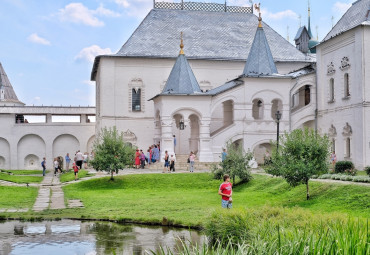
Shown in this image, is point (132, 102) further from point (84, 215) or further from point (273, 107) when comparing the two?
point (84, 215)

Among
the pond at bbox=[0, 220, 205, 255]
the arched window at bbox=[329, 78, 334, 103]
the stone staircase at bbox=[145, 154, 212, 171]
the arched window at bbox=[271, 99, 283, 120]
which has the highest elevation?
the arched window at bbox=[329, 78, 334, 103]

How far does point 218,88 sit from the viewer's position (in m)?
38.2

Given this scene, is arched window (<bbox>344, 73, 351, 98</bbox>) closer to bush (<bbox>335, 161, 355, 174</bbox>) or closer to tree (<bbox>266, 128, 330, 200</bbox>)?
bush (<bbox>335, 161, 355, 174</bbox>)

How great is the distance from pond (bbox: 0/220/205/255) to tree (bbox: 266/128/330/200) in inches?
246

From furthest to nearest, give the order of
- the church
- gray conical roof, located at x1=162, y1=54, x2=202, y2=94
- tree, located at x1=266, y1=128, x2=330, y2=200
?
gray conical roof, located at x1=162, y1=54, x2=202, y2=94 < the church < tree, located at x1=266, y1=128, x2=330, y2=200

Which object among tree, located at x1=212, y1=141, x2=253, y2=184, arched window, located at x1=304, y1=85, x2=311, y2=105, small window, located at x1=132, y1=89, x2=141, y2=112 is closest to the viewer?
tree, located at x1=212, y1=141, x2=253, y2=184

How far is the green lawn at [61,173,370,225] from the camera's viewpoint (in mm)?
17266

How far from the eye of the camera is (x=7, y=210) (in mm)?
19047

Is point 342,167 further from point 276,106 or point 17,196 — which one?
point 17,196

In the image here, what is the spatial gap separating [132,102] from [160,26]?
6.20 metres

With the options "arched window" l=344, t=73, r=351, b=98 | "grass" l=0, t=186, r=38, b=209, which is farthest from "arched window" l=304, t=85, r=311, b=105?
"grass" l=0, t=186, r=38, b=209

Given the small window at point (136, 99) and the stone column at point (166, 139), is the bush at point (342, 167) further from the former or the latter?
the small window at point (136, 99)

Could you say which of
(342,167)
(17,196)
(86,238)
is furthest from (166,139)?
(86,238)

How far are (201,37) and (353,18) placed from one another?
13626 mm
